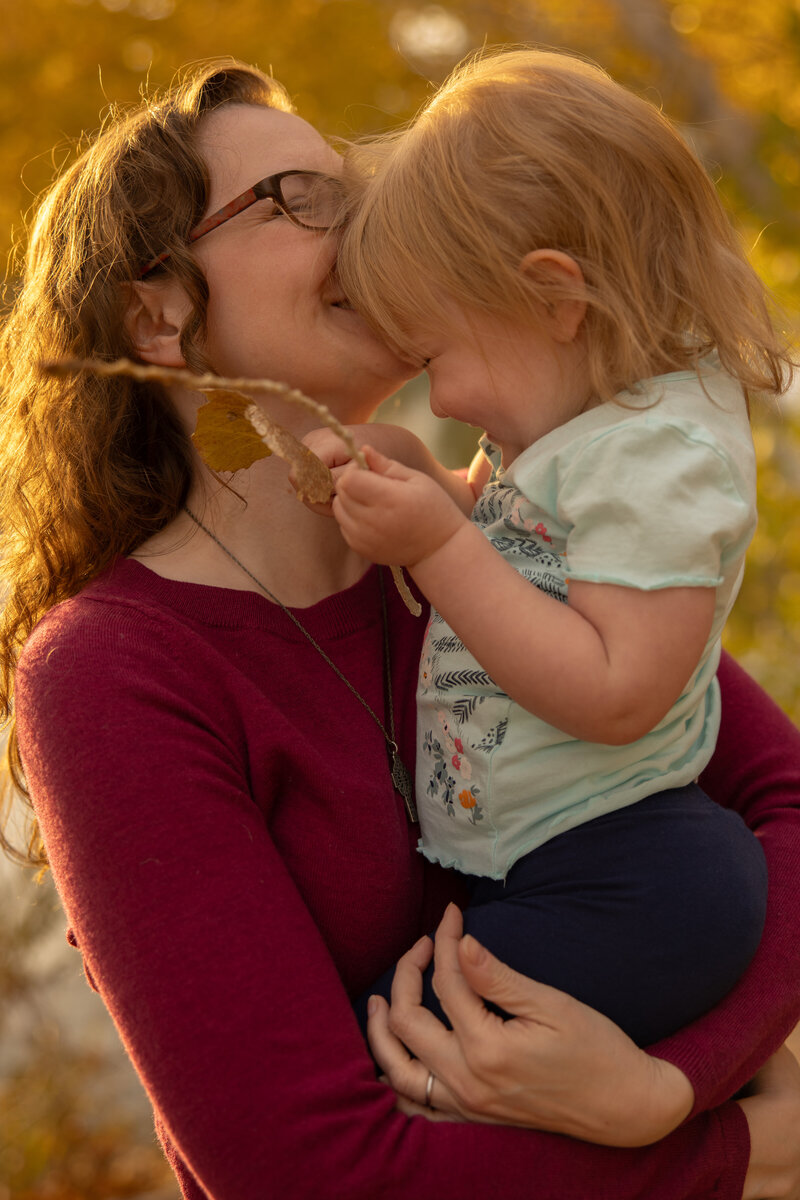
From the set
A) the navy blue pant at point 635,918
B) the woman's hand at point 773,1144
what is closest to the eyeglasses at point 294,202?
the navy blue pant at point 635,918

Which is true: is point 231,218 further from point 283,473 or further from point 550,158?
point 550,158

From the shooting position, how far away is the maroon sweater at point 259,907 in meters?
1.22

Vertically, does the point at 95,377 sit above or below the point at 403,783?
above

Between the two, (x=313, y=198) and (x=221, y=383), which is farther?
(x=313, y=198)

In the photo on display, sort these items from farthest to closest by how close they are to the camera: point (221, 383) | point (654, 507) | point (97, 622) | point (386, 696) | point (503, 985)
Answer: point (386, 696), point (97, 622), point (503, 985), point (654, 507), point (221, 383)

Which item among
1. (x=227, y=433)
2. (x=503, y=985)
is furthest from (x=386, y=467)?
(x=503, y=985)

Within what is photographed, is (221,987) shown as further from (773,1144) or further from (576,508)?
(773,1144)

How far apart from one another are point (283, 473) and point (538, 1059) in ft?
3.31

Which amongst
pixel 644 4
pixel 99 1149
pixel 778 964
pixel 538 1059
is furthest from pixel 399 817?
pixel 644 4

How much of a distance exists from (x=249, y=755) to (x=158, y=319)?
2.53 ft

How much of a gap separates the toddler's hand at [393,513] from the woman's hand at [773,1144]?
95 centimetres

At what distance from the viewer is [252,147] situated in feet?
5.70

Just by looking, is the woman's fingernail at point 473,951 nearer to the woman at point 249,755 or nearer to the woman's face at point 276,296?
the woman at point 249,755

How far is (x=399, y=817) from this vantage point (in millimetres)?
1603
